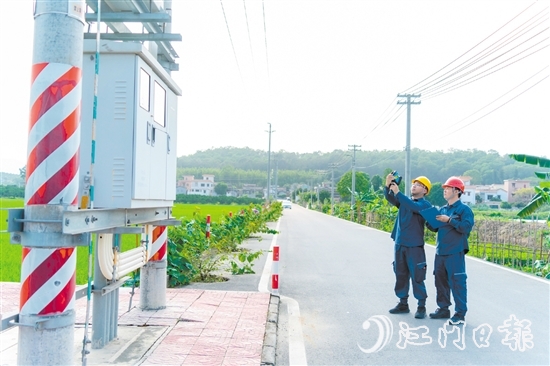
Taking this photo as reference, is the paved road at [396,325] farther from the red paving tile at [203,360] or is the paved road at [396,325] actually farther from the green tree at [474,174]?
the green tree at [474,174]

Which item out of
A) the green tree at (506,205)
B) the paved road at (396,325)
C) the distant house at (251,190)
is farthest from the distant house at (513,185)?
the distant house at (251,190)

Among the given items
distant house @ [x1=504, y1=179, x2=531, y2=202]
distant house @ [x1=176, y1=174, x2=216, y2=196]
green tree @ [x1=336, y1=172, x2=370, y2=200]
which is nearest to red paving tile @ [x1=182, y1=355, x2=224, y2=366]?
distant house @ [x1=504, y1=179, x2=531, y2=202]

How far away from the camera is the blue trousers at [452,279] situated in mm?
6578

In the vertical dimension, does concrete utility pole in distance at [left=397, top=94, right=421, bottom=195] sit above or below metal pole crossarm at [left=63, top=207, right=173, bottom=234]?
above

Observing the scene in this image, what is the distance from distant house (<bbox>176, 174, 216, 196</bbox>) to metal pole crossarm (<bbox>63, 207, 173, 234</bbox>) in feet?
286

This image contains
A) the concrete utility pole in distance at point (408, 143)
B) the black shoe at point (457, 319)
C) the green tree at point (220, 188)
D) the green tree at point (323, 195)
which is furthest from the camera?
the green tree at point (220, 188)

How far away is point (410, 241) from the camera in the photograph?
6.97 metres

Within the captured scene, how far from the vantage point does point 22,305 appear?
3158 mm

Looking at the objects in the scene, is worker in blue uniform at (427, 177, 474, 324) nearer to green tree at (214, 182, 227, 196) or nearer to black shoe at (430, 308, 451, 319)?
black shoe at (430, 308, 451, 319)

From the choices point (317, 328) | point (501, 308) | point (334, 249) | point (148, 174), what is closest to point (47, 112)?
point (148, 174)

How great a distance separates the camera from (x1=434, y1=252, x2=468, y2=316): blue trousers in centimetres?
658

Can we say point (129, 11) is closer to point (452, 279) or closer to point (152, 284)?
point (152, 284)

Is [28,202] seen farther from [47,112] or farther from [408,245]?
[408,245]

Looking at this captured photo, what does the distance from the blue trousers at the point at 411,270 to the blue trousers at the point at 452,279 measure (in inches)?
7.8
